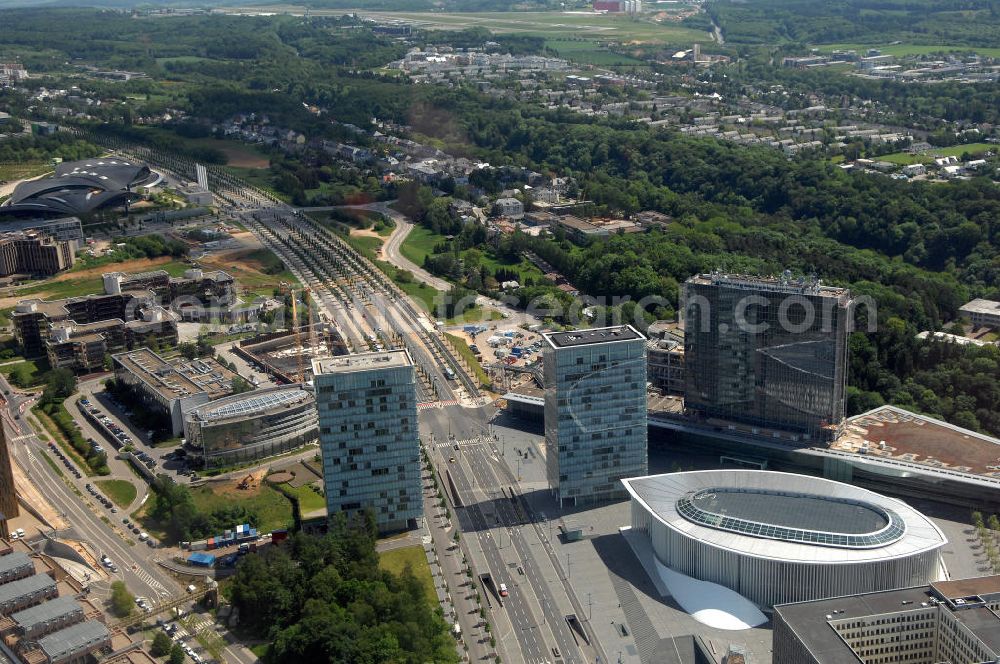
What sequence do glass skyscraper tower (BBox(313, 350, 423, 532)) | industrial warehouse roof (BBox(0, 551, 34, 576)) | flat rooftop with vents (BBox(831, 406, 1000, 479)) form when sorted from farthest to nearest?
flat rooftop with vents (BBox(831, 406, 1000, 479)), glass skyscraper tower (BBox(313, 350, 423, 532)), industrial warehouse roof (BBox(0, 551, 34, 576))

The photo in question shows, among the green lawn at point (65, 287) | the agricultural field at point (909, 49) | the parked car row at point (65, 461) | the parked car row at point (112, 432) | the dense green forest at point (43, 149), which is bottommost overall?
the parked car row at point (65, 461)

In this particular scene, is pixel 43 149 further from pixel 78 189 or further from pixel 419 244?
pixel 419 244

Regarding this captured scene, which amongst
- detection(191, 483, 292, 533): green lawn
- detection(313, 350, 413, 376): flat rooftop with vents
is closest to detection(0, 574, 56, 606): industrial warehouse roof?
detection(191, 483, 292, 533): green lawn

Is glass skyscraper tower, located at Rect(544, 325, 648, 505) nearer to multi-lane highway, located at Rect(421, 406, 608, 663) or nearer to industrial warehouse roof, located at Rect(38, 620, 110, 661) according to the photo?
multi-lane highway, located at Rect(421, 406, 608, 663)

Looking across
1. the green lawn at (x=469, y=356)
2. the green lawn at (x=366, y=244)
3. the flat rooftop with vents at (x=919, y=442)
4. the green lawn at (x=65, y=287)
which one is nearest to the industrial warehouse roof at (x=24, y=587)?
the green lawn at (x=469, y=356)

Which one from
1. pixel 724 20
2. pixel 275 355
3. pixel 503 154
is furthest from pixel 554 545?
pixel 724 20

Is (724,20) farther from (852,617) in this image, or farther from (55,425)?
(852,617)

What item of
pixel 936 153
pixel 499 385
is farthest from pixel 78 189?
pixel 936 153

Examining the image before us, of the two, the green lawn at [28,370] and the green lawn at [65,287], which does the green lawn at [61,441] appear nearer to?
the green lawn at [28,370]
